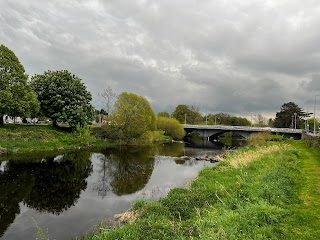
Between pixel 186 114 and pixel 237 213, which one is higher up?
pixel 186 114

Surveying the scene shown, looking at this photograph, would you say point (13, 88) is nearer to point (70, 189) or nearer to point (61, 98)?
point (61, 98)

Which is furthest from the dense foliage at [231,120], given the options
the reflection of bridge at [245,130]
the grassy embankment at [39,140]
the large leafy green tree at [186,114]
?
the grassy embankment at [39,140]

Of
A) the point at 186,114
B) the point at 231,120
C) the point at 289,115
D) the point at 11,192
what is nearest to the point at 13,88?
the point at 11,192

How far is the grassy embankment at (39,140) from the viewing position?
38750mm

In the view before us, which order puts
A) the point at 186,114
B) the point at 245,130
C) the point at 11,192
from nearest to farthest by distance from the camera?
the point at 11,192
the point at 245,130
the point at 186,114

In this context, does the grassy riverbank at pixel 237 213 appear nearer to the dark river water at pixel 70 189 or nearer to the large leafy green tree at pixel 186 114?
the dark river water at pixel 70 189

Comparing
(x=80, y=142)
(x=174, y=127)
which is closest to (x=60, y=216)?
(x=80, y=142)

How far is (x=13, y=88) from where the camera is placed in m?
45.7

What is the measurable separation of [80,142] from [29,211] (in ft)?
113

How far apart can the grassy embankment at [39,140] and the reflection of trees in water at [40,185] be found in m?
7.81

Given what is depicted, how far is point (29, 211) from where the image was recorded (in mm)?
16469

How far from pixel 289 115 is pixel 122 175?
119613 millimetres

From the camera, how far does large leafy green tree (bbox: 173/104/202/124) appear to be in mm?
135875

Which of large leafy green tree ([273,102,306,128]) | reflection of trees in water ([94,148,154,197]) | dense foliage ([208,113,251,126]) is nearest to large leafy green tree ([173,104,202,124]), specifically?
dense foliage ([208,113,251,126])
